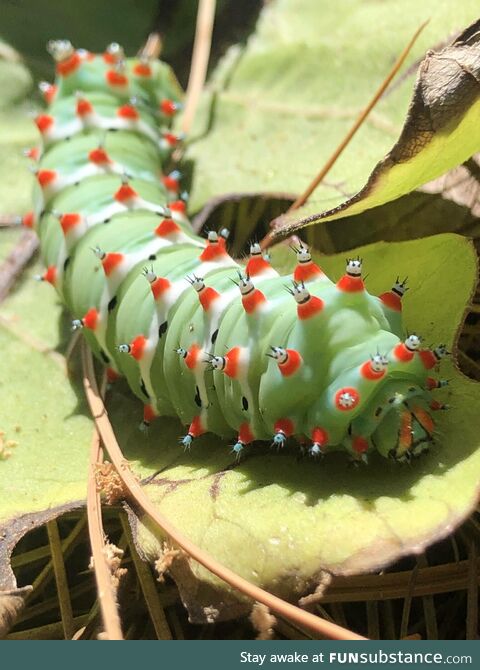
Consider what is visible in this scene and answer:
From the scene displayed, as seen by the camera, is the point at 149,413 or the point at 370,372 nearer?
the point at 370,372

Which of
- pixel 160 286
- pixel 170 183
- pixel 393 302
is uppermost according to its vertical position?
pixel 393 302

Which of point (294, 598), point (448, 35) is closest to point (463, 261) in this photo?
point (294, 598)

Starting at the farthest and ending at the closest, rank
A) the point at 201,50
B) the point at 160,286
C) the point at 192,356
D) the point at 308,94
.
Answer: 1. the point at 201,50
2. the point at 308,94
3. the point at 160,286
4. the point at 192,356

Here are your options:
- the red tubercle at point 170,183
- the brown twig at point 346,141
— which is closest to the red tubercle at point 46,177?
the red tubercle at point 170,183

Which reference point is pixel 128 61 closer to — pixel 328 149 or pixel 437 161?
pixel 328 149

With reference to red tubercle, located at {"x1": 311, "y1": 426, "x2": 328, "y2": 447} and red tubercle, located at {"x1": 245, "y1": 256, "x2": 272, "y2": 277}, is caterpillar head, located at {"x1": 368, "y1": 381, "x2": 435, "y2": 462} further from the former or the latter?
red tubercle, located at {"x1": 245, "y1": 256, "x2": 272, "y2": 277}

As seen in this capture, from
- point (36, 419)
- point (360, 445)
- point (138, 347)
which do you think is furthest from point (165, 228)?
point (360, 445)

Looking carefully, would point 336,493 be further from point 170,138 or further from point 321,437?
point 170,138
